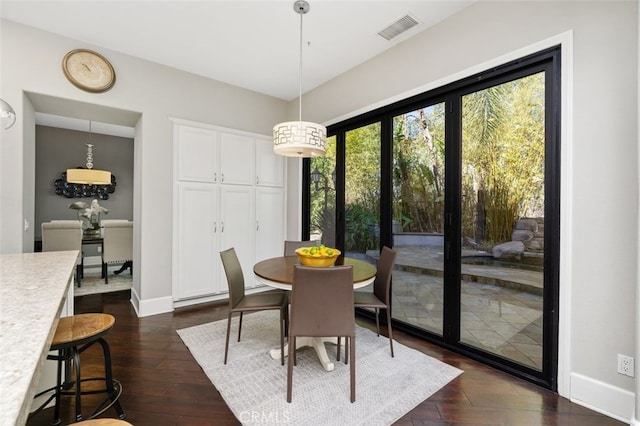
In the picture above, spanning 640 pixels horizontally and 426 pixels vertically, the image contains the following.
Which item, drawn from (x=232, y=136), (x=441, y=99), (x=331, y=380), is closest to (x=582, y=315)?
(x=331, y=380)

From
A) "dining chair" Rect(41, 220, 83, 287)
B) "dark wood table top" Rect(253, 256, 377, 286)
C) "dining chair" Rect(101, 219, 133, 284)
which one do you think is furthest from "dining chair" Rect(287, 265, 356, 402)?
"dining chair" Rect(101, 219, 133, 284)

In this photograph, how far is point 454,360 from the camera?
236cm

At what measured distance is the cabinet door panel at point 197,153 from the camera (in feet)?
11.6

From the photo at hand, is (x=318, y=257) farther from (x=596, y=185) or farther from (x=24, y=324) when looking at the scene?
(x=596, y=185)

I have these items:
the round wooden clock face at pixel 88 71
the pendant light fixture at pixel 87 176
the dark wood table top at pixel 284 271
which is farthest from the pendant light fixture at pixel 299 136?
the pendant light fixture at pixel 87 176

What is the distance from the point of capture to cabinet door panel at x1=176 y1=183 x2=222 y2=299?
358cm

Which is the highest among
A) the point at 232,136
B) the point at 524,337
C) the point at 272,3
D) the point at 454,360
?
the point at 272,3

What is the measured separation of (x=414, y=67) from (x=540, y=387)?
2.78 meters

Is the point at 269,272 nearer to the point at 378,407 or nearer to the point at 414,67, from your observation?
the point at 378,407

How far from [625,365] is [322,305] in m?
1.76

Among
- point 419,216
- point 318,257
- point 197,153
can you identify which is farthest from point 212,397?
point 197,153

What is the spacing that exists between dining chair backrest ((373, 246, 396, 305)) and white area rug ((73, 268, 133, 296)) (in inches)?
153

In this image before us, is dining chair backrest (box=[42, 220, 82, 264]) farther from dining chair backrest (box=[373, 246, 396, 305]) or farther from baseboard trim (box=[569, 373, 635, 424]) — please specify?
baseboard trim (box=[569, 373, 635, 424])

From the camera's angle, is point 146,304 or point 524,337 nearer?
point 524,337
